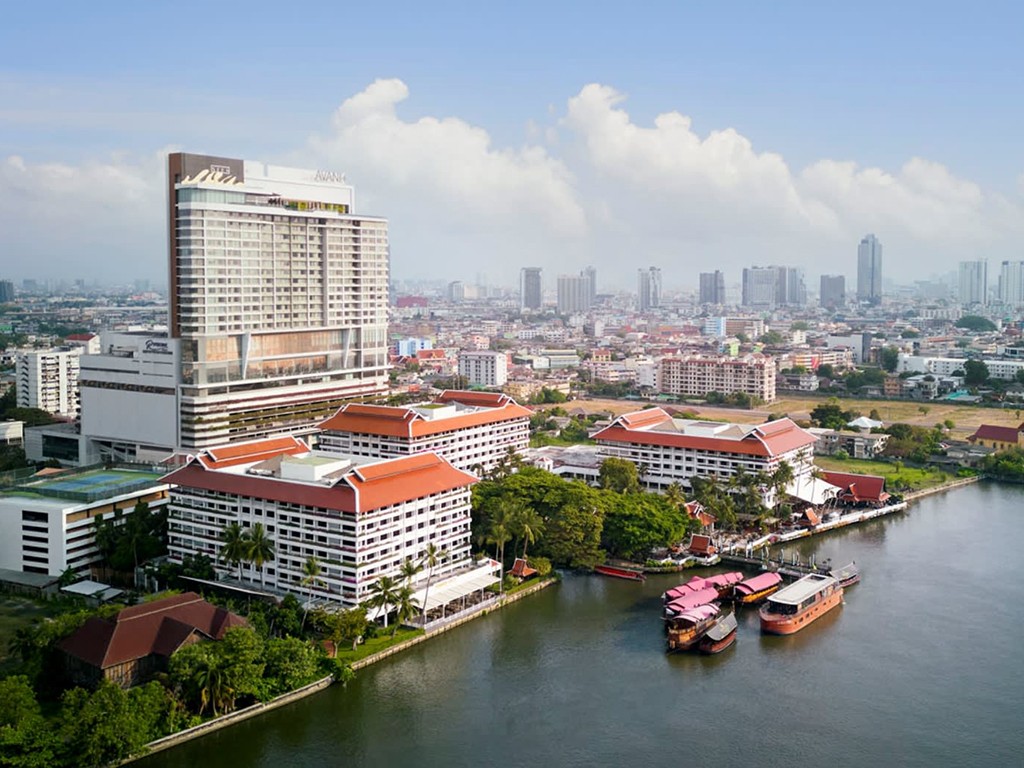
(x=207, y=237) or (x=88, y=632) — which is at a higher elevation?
(x=207, y=237)

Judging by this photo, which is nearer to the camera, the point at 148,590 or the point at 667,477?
the point at 148,590

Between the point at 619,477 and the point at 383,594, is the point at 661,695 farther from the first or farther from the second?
the point at 619,477

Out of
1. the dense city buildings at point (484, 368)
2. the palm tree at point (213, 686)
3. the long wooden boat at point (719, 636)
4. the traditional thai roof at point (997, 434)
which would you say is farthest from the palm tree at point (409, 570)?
the dense city buildings at point (484, 368)

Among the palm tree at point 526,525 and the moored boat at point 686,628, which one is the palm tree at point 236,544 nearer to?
the palm tree at point 526,525

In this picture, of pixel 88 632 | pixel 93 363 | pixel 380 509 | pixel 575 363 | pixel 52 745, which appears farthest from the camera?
pixel 575 363

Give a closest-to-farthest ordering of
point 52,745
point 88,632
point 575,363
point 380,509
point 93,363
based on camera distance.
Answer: point 52,745 → point 88,632 → point 380,509 → point 93,363 → point 575,363

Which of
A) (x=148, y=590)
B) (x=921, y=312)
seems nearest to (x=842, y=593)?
(x=148, y=590)

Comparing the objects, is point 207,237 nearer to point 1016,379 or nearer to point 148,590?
point 148,590
